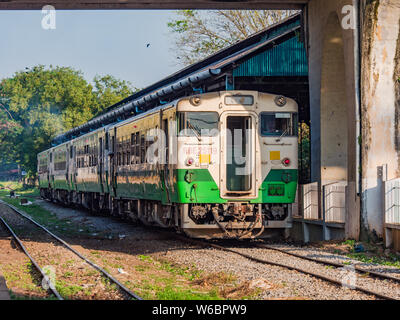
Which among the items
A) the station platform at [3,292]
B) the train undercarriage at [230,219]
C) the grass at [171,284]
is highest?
the train undercarriage at [230,219]

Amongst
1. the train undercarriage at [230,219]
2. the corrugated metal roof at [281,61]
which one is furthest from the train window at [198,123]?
the corrugated metal roof at [281,61]

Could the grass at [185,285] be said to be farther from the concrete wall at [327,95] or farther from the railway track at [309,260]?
the concrete wall at [327,95]

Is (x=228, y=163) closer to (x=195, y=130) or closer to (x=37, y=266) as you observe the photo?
(x=195, y=130)

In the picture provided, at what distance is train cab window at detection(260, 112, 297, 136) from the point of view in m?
14.8

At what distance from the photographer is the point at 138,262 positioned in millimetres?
13422

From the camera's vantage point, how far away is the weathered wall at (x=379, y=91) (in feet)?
47.1

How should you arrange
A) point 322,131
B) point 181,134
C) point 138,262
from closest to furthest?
1. point 138,262
2. point 181,134
3. point 322,131

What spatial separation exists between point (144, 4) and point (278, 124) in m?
6.13

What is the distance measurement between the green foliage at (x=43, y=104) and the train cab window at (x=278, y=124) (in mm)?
44873

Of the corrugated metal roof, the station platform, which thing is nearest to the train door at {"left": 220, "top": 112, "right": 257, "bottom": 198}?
the station platform

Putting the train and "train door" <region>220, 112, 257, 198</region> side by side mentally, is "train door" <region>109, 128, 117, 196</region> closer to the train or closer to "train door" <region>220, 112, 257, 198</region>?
the train

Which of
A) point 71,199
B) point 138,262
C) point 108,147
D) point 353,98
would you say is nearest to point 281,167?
point 353,98
